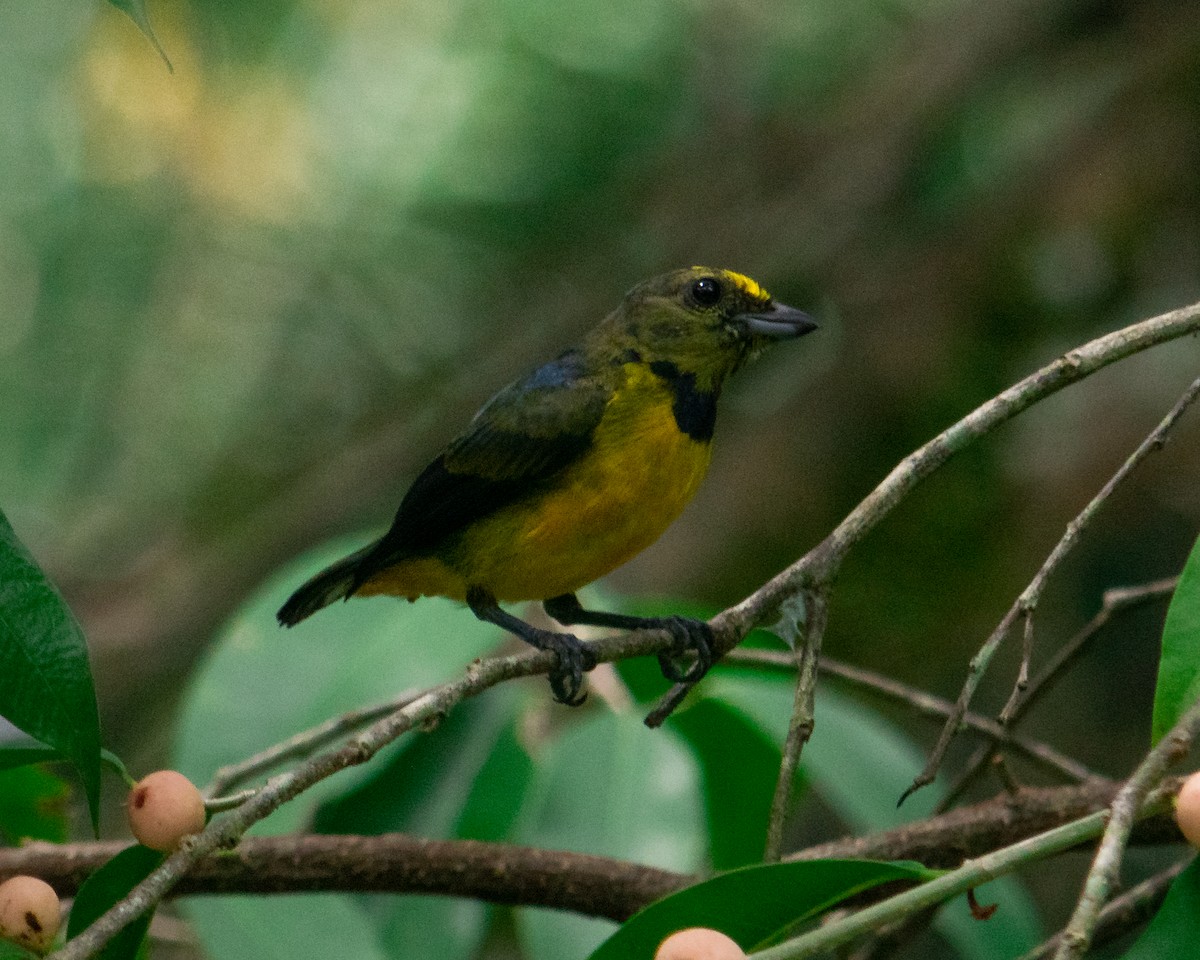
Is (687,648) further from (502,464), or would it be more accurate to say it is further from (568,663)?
(502,464)

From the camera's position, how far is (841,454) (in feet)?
20.9

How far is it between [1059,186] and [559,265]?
86.5 inches

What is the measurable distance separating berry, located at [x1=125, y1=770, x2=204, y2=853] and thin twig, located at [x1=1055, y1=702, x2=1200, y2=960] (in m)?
0.94

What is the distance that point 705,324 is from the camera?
142 inches

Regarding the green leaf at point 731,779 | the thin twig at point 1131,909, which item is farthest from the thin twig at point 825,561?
the green leaf at point 731,779

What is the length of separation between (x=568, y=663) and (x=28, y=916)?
111 centimetres

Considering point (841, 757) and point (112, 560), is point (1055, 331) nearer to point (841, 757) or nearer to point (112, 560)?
point (841, 757)

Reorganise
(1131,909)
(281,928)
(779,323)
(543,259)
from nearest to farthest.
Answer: (1131,909) → (281,928) → (779,323) → (543,259)

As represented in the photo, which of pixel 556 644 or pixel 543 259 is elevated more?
pixel 543 259

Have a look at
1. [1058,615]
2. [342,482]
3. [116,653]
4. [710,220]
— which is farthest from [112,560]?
[1058,615]

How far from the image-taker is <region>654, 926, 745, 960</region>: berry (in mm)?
1406

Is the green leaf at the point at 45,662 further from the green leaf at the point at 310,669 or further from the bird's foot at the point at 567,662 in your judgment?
the green leaf at the point at 310,669

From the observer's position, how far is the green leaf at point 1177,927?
5.31 ft

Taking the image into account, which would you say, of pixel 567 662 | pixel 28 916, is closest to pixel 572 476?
pixel 567 662
